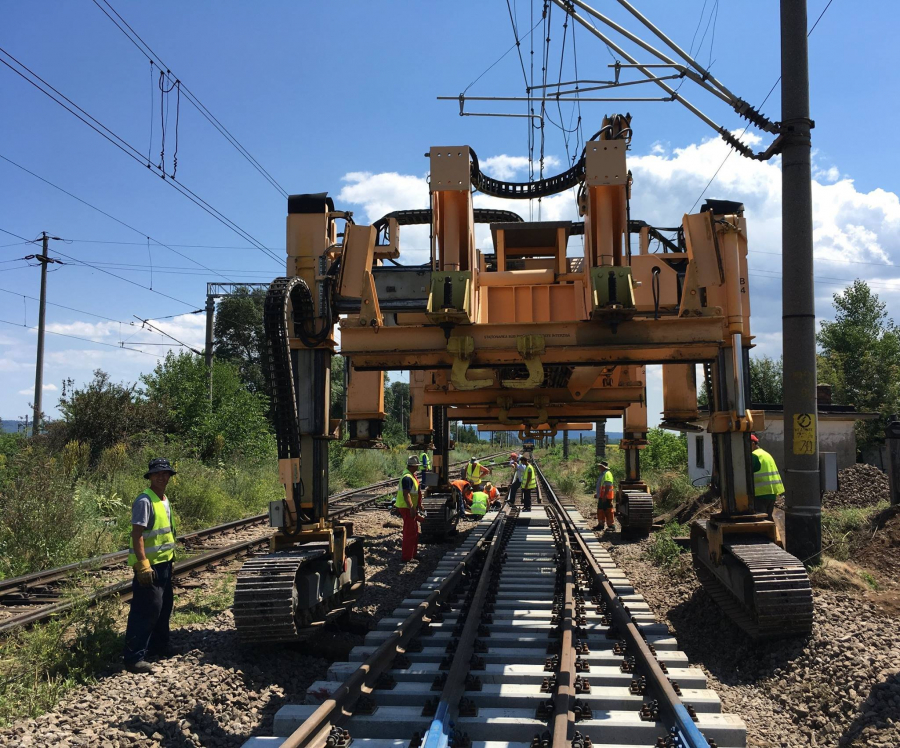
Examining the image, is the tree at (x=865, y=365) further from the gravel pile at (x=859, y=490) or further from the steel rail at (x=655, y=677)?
the steel rail at (x=655, y=677)

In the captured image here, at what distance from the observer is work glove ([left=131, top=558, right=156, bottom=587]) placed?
574 centimetres

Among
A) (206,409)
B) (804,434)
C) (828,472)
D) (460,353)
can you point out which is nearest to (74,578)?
(460,353)

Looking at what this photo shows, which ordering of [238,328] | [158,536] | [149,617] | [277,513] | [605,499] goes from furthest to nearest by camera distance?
[238,328] → [605,499] → [277,513] → [158,536] → [149,617]

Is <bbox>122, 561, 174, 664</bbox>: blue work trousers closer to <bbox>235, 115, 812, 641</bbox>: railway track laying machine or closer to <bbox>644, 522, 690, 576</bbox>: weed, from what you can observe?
<bbox>235, 115, 812, 641</bbox>: railway track laying machine

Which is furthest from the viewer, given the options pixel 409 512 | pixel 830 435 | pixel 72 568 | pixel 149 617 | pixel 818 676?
pixel 830 435

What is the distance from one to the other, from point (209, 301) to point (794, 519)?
2823cm

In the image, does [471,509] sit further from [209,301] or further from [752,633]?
[209,301]

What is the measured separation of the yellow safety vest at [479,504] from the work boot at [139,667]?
1233 cm

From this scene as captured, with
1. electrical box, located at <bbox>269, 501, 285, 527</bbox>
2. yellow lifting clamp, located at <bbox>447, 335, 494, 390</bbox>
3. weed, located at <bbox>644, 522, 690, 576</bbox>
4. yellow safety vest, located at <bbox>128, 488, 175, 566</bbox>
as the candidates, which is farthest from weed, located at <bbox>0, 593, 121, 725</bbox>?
weed, located at <bbox>644, 522, 690, 576</bbox>

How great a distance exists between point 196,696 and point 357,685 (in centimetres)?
128

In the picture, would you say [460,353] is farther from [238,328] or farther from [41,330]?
[238,328]

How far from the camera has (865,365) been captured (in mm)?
33406

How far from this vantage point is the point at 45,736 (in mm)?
4273

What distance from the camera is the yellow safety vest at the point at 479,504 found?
17.4 m
